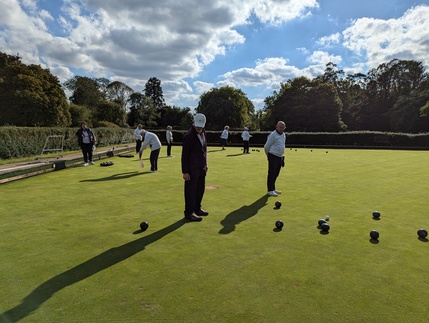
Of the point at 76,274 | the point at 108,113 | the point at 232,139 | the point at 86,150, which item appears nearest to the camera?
the point at 76,274

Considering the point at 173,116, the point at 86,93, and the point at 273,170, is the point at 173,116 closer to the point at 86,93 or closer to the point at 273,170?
the point at 86,93

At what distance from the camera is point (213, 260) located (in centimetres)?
417

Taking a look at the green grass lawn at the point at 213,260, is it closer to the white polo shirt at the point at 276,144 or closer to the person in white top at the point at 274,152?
the person in white top at the point at 274,152

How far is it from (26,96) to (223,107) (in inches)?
1524

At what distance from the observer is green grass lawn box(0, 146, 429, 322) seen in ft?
9.94

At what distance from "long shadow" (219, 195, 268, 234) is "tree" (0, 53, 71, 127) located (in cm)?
3854

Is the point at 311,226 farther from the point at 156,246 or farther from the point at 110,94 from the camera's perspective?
the point at 110,94

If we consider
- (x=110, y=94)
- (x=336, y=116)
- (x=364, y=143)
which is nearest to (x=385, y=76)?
(x=336, y=116)

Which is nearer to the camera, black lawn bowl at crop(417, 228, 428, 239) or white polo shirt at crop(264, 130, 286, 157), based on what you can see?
black lawn bowl at crop(417, 228, 428, 239)

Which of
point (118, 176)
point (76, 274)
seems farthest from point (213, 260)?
point (118, 176)

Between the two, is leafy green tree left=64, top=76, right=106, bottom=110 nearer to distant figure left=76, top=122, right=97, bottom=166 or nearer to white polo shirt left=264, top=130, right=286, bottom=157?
distant figure left=76, top=122, right=97, bottom=166

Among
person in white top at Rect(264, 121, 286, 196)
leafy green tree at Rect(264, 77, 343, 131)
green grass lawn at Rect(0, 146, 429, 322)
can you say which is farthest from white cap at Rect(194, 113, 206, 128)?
leafy green tree at Rect(264, 77, 343, 131)

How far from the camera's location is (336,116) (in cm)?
5412

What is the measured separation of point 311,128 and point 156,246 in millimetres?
53762
